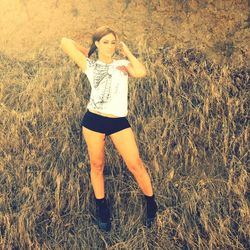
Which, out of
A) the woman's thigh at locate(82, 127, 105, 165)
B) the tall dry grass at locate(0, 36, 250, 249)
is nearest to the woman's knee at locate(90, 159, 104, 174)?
the woman's thigh at locate(82, 127, 105, 165)

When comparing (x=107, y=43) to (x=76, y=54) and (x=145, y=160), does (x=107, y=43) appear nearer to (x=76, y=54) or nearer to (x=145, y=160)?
(x=76, y=54)

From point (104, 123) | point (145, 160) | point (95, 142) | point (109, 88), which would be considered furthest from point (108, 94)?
point (145, 160)

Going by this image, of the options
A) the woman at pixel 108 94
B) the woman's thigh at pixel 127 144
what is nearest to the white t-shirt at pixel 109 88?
the woman at pixel 108 94

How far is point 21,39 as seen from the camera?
167 inches

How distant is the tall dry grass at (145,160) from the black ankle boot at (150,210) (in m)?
0.05

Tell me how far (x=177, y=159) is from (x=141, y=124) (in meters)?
→ 0.42

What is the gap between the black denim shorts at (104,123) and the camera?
96.4 inches

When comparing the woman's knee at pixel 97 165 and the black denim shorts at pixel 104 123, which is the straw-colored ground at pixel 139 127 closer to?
the woman's knee at pixel 97 165

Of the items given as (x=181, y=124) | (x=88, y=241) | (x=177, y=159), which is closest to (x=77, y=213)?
(x=88, y=241)

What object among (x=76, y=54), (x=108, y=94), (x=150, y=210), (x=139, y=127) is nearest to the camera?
(x=108, y=94)

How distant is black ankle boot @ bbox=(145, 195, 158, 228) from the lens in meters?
2.73

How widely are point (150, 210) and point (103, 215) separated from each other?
33 centimetres

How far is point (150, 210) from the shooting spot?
2.77 metres

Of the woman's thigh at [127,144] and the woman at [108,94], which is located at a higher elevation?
the woman at [108,94]
